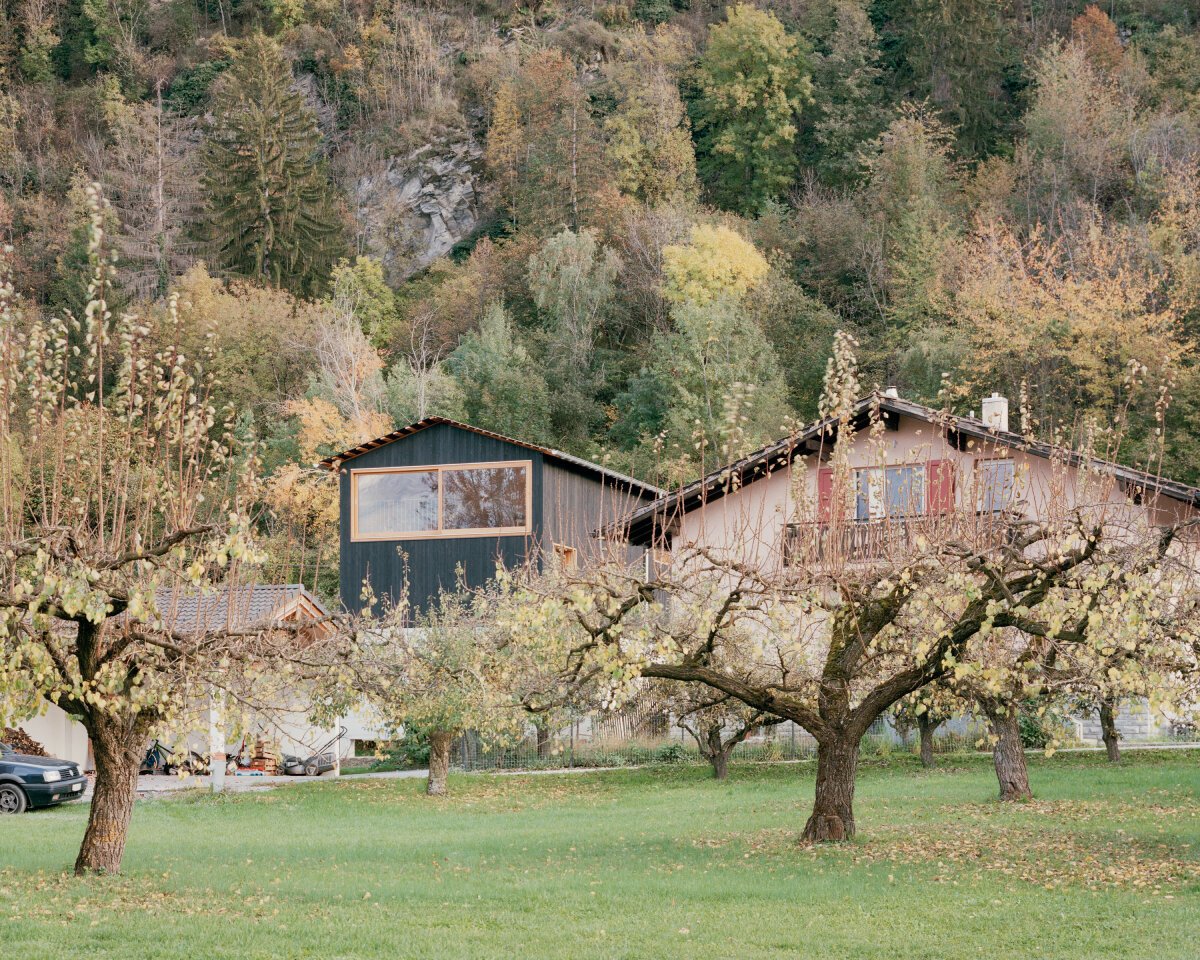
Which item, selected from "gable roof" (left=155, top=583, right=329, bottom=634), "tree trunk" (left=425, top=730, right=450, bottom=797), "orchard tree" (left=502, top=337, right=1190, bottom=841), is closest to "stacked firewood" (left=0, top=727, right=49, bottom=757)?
"gable roof" (left=155, top=583, right=329, bottom=634)

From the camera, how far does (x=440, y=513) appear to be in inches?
1465

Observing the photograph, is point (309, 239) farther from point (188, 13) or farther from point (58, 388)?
point (58, 388)

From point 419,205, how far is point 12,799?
2212 inches

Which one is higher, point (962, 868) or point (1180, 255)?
point (1180, 255)

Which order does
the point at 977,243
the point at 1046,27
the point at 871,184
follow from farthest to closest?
the point at 1046,27 → the point at 871,184 → the point at 977,243

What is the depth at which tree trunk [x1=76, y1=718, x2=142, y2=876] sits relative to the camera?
47.6 feet

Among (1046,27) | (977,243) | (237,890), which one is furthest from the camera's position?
(1046,27)

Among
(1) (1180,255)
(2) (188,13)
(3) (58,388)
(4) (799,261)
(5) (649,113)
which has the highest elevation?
(2) (188,13)

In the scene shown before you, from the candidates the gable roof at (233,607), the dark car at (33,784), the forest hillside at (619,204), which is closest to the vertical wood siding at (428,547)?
the gable roof at (233,607)

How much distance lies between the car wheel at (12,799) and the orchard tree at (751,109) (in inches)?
2055

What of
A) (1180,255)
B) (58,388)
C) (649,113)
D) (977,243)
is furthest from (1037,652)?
(649,113)

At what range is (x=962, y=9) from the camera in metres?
71.8

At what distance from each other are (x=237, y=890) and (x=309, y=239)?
197ft

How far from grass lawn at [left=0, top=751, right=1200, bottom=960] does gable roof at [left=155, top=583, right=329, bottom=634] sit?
2625 millimetres
